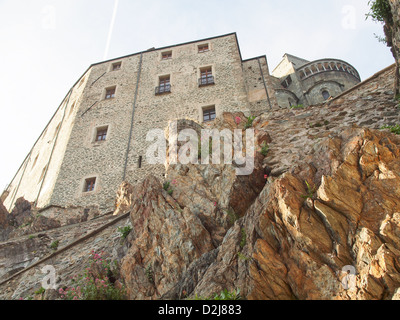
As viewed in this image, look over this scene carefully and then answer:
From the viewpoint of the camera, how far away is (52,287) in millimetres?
8133

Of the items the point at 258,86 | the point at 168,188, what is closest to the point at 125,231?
the point at 168,188

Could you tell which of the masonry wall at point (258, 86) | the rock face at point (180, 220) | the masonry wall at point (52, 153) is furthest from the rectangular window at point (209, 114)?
the rock face at point (180, 220)

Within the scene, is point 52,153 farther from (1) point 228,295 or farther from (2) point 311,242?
Answer: (2) point 311,242

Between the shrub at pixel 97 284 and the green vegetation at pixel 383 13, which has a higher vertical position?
the green vegetation at pixel 383 13

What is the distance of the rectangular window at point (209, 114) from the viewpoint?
696 inches

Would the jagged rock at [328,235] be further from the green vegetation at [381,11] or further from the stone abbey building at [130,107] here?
the stone abbey building at [130,107]

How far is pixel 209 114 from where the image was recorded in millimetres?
18000

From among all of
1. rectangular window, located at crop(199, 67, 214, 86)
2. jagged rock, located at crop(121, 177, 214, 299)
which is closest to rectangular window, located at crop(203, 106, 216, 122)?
rectangular window, located at crop(199, 67, 214, 86)

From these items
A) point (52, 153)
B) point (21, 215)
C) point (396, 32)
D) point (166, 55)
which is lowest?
point (21, 215)

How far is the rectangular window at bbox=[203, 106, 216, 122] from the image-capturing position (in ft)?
58.0

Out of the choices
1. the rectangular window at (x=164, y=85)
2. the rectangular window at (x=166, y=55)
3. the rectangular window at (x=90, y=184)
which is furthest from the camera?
the rectangular window at (x=166, y=55)

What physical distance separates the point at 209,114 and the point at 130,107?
499 centimetres
